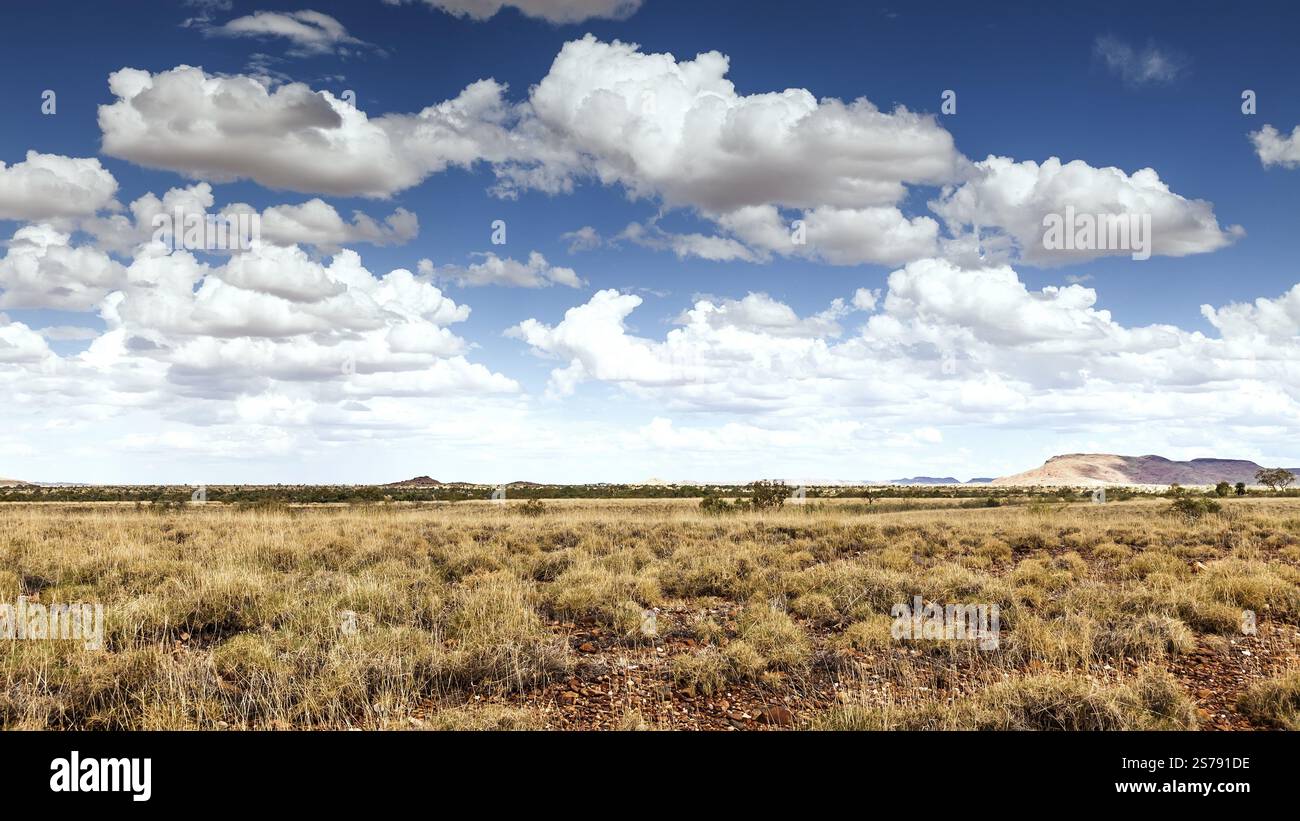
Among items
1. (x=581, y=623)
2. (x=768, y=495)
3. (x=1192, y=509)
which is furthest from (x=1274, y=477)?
(x=581, y=623)

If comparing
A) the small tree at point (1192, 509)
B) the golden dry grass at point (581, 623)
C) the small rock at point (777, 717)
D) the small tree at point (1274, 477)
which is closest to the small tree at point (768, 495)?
the small tree at point (1192, 509)

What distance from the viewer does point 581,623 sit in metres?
10.7

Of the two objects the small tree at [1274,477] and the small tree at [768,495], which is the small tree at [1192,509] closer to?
the small tree at [768,495]

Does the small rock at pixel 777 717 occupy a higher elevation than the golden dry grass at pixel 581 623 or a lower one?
lower

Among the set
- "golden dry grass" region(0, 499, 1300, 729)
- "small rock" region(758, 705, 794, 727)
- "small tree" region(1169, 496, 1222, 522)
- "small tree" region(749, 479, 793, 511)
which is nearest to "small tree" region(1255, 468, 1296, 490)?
"small tree" region(1169, 496, 1222, 522)

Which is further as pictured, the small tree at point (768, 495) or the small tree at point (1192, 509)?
the small tree at point (768, 495)

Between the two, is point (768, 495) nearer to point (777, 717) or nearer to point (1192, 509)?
point (1192, 509)

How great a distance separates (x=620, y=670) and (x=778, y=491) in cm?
3056

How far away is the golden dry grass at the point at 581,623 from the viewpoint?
6.77 meters

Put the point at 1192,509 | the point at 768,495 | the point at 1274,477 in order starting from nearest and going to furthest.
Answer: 1. the point at 1192,509
2. the point at 768,495
3. the point at 1274,477

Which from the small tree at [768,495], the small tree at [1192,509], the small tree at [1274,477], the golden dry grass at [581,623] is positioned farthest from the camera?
the small tree at [1274,477]

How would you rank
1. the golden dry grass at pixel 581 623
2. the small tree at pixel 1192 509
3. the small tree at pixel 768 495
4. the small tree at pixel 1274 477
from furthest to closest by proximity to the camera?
the small tree at pixel 1274 477 < the small tree at pixel 768 495 < the small tree at pixel 1192 509 < the golden dry grass at pixel 581 623

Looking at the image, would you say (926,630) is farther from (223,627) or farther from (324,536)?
(324,536)
